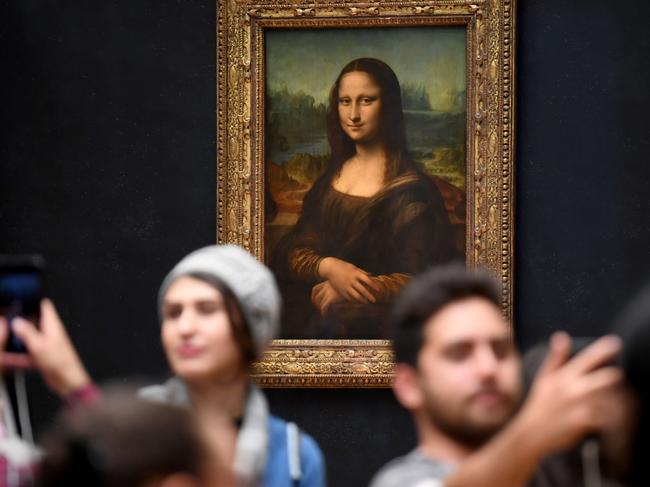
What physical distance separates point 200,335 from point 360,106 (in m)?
4.88

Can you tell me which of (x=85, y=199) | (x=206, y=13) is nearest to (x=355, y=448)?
(x=85, y=199)

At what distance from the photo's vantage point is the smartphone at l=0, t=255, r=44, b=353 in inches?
146

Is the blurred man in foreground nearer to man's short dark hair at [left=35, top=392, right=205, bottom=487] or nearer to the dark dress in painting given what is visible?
man's short dark hair at [left=35, top=392, right=205, bottom=487]

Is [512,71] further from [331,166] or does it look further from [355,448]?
[355,448]

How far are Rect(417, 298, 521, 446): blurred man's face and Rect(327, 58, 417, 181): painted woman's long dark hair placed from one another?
5.40 metres

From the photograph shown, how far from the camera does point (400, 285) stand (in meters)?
8.80

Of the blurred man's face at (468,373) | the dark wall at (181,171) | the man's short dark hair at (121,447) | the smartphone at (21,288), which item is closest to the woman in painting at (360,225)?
the dark wall at (181,171)

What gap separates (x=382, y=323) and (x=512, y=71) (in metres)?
1.94

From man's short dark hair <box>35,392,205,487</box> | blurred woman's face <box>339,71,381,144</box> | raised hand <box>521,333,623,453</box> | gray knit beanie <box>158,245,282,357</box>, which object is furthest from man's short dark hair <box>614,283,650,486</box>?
blurred woman's face <box>339,71,381,144</box>

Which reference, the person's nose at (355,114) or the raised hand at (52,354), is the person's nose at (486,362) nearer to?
the raised hand at (52,354)

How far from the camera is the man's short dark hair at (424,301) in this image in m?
3.51

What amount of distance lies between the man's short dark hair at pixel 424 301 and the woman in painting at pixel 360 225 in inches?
205

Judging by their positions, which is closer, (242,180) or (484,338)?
(484,338)

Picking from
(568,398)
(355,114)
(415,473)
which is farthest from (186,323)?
(355,114)
